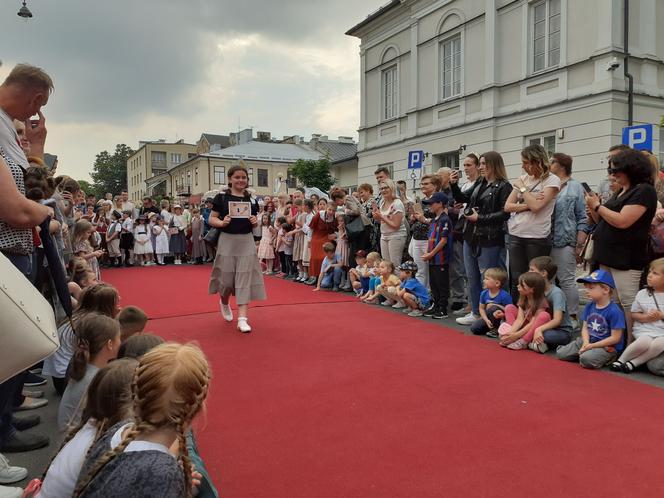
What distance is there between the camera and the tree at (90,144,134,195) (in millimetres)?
97250

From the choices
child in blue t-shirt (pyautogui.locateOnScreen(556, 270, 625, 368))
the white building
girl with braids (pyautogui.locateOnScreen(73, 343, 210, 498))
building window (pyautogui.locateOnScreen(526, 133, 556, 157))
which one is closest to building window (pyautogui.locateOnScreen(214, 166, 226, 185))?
the white building

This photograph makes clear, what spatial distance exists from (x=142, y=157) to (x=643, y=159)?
297 feet

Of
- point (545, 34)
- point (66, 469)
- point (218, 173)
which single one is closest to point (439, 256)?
point (66, 469)

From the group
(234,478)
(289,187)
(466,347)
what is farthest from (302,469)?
(289,187)

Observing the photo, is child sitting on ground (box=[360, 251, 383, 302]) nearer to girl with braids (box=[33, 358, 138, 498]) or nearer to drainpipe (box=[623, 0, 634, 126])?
girl with braids (box=[33, 358, 138, 498])

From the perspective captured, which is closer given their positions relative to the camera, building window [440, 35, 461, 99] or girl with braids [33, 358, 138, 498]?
girl with braids [33, 358, 138, 498]

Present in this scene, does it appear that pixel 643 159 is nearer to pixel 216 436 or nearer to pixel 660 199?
pixel 660 199

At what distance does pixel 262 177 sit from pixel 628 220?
5339cm

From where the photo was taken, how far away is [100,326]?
315cm

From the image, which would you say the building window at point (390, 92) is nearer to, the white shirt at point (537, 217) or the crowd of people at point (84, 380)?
the white shirt at point (537, 217)

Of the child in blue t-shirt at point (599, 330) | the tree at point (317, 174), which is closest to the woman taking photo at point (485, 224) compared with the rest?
the child in blue t-shirt at point (599, 330)

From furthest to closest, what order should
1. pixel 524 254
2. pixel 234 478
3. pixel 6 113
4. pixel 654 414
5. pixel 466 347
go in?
pixel 524 254
pixel 466 347
pixel 654 414
pixel 6 113
pixel 234 478

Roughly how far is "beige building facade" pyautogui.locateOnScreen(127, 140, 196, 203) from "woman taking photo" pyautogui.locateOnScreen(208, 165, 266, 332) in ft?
268

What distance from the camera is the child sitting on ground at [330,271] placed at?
32.5ft
